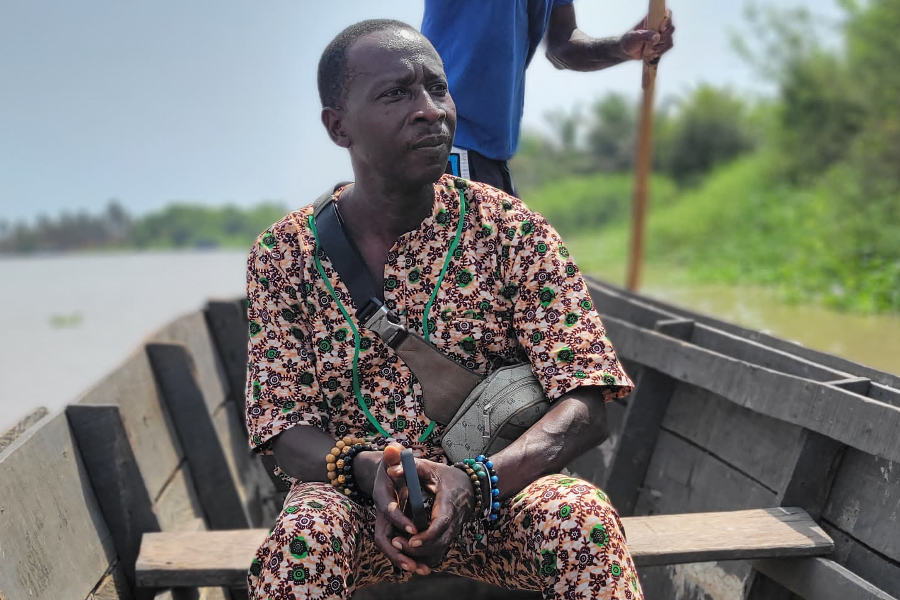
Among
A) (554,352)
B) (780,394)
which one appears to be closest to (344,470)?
(554,352)

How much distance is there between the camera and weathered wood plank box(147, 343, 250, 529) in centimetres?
320

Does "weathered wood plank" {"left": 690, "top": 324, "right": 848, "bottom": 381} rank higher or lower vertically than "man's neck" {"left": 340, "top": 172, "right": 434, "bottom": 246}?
lower

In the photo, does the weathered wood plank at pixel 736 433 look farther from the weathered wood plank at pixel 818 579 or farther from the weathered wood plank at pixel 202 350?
the weathered wood plank at pixel 202 350

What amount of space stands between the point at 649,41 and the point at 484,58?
0.45 meters

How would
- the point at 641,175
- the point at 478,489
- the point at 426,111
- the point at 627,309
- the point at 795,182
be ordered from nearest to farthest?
1. the point at 478,489
2. the point at 426,111
3. the point at 627,309
4. the point at 641,175
5. the point at 795,182

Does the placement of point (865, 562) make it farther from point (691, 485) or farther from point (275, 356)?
point (275, 356)

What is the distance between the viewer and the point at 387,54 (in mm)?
1992

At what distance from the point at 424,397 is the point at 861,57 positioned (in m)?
15.1

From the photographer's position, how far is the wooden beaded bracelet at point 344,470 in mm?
1941

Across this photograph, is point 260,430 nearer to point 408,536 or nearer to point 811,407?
point 408,536

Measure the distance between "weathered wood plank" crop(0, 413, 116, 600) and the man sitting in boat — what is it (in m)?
0.46

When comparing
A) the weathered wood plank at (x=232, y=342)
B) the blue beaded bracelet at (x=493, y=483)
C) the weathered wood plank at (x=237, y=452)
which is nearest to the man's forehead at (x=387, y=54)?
the blue beaded bracelet at (x=493, y=483)

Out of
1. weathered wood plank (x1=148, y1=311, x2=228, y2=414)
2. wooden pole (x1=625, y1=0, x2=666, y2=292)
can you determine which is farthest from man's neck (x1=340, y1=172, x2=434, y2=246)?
wooden pole (x1=625, y1=0, x2=666, y2=292)

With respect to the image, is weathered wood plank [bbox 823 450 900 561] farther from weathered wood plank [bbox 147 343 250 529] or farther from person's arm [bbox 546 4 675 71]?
weathered wood plank [bbox 147 343 250 529]
